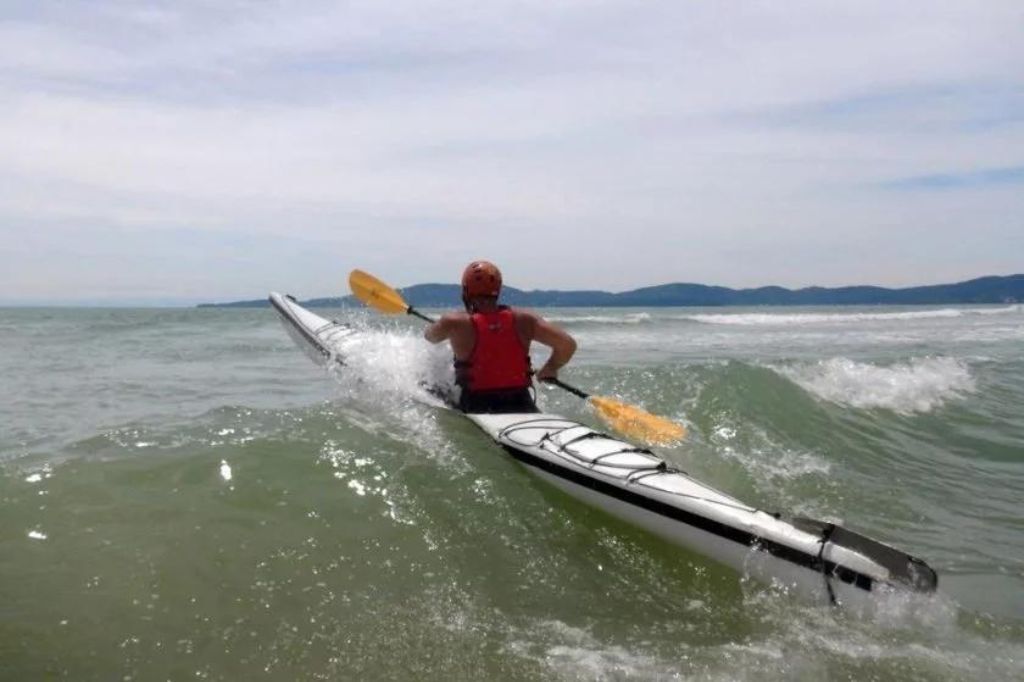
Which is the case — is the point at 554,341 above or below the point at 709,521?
above

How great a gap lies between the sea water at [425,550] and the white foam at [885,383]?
1.16 meters

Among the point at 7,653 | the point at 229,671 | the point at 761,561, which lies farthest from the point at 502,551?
the point at 7,653

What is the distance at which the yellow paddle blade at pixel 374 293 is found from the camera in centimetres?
905

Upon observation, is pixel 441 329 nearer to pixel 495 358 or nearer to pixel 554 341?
pixel 495 358

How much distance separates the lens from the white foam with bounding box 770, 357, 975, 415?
954 cm

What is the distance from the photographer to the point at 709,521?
4.03m

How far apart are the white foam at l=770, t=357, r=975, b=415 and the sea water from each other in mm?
1164

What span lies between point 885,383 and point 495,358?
6605 mm

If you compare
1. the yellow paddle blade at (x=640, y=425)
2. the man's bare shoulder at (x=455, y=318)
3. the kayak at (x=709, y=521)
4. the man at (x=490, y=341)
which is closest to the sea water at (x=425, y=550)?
the kayak at (x=709, y=521)

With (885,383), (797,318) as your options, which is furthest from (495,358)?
(797,318)

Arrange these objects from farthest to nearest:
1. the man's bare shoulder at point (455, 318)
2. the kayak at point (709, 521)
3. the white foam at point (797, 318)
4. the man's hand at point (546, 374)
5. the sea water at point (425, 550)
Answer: the white foam at point (797, 318) < the man's hand at point (546, 374) < the man's bare shoulder at point (455, 318) < the kayak at point (709, 521) < the sea water at point (425, 550)

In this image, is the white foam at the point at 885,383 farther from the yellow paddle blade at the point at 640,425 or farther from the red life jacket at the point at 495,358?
the red life jacket at the point at 495,358

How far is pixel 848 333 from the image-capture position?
26.4m

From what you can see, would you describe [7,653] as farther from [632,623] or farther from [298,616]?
[632,623]
